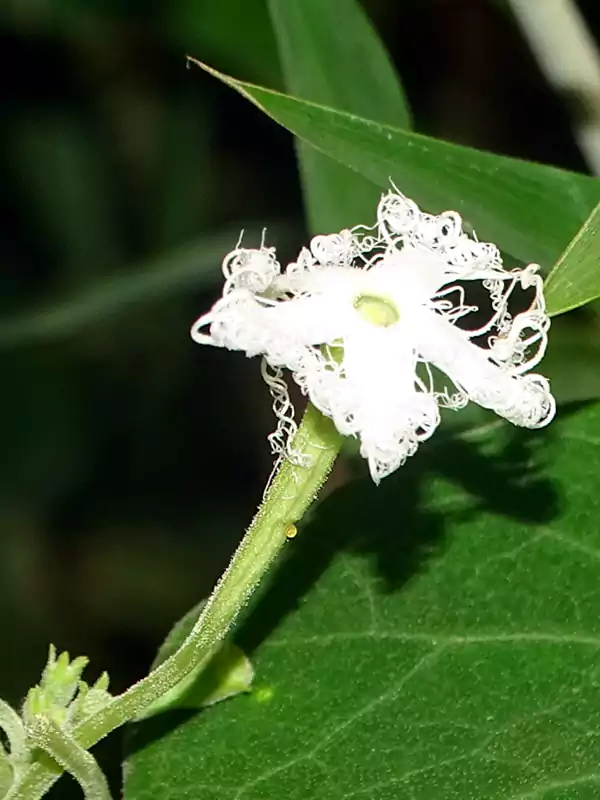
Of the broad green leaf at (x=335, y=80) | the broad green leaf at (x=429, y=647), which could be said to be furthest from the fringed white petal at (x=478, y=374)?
the broad green leaf at (x=335, y=80)

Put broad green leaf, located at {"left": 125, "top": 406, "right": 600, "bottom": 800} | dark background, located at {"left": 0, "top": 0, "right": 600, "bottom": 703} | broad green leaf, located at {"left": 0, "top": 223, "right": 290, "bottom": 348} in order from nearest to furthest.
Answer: broad green leaf, located at {"left": 125, "top": 406, "right": 600, "bottom": 800}
broad green leaf, located at {"left": 0, "top": 223, "right": 290, "bottom": 348}
dark background, located at {"left": 0, "top": 0, "right": 600, "bottom": 703}

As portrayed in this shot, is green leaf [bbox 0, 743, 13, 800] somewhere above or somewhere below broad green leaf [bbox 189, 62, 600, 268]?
below

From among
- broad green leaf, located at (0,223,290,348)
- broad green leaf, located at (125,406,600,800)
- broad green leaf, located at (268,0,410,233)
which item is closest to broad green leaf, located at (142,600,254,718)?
broad green leaf, located at (125,406,600,800)

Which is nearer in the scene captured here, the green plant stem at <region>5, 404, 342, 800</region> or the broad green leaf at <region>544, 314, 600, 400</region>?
the green plant stem at <region>5, 404, 342, 800</region>

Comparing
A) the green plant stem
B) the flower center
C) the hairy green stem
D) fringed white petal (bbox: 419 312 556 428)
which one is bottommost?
the hairy green stem

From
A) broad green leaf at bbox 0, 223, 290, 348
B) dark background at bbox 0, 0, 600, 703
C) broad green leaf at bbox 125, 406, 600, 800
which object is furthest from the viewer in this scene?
dark background at bbox 0, 0, 600, 703

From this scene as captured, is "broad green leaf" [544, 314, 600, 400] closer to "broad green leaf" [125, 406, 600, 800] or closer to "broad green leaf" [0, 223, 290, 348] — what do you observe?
"broad green leaf" [125, 406, 600, 800]

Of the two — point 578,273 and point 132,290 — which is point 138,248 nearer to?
point 132,290
